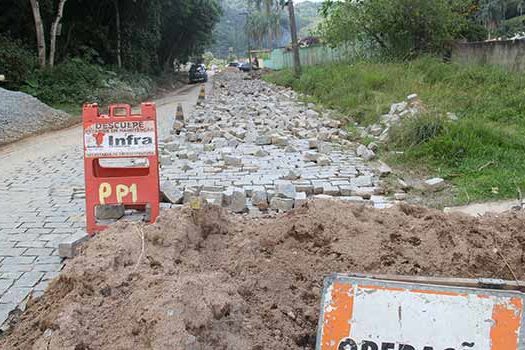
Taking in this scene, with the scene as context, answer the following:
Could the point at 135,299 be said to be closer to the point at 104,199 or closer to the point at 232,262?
the point at 232,262

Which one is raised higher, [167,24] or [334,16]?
[167,24]

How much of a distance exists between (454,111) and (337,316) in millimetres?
9439

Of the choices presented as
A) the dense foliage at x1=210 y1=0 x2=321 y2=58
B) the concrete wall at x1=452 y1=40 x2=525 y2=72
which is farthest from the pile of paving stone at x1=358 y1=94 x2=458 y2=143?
the dense foliage at x1=210 y1=0 x2=321 y2=58

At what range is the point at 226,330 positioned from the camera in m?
2.75

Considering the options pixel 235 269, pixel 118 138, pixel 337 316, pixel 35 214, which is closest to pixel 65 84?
pixel 35 214

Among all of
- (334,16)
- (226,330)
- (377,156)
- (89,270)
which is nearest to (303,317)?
(226,330)

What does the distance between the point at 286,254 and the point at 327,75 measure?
1832 centimetres

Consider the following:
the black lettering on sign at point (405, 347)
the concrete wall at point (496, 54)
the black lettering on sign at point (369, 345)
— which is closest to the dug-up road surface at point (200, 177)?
the black lettering on sign at point (369, 345)

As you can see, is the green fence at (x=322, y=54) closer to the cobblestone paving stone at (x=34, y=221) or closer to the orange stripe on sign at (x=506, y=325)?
the cobblestone paving stone at (x=34, y=221)

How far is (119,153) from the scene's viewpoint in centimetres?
527

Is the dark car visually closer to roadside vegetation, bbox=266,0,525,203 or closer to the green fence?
the green fence

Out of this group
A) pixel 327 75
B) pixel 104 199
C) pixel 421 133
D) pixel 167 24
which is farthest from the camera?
pixel 167 24

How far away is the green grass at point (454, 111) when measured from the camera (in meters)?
7.34

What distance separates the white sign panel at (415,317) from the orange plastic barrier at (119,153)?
3.03 m
